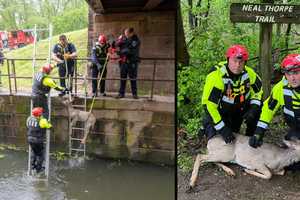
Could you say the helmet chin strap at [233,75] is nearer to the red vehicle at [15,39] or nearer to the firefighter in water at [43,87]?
the firefighter in water at [43,87]

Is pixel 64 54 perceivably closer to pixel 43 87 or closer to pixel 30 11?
pixel 43 87

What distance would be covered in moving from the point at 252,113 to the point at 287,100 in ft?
1.79

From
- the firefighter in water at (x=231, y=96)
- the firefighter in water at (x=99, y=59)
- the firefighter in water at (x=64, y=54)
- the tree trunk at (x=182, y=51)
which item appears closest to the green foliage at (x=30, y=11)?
the firefighter in water at (x=64, y=54)

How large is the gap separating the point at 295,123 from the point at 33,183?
7.05m

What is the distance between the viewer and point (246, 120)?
16.7ft

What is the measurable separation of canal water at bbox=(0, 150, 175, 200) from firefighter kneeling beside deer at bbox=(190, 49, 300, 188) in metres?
4.77

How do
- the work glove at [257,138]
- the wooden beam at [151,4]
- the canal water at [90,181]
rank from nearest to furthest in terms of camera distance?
the work glove at [257,138] < the canal water at [90,181] < the wooden beam at [151,4]

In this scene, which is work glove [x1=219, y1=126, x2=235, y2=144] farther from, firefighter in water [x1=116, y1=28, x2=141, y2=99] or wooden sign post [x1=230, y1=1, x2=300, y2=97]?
firefighter in water [x1=116, y1=28, x2=141, y2=99]

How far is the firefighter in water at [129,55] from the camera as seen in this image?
1025 centimetres

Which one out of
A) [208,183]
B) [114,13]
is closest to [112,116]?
[114,13]

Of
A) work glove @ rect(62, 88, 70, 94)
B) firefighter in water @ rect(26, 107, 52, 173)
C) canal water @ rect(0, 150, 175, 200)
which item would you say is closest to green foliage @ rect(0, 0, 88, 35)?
work glove @ rect(62, 88, 70, 94)

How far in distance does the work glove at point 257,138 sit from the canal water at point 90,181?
503 cm

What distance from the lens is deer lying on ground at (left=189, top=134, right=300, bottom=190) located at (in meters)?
4.76

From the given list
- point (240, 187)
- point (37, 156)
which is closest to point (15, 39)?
point (37, 156)
